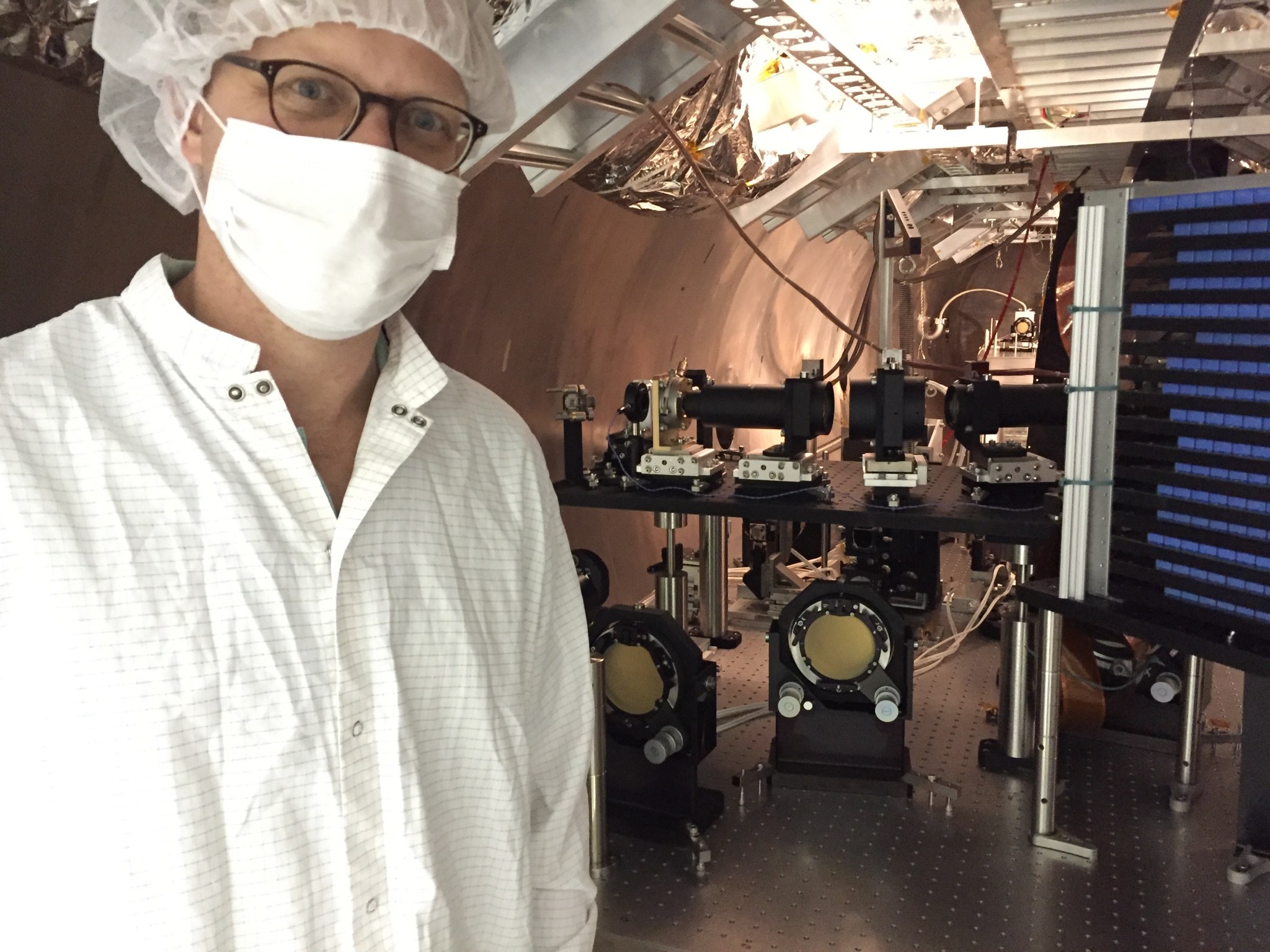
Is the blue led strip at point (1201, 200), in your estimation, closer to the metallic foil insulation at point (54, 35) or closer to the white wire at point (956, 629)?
the white wire at point (956, 629)

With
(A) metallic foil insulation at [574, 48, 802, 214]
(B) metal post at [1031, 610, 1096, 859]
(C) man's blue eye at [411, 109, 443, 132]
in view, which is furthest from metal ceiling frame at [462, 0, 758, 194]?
(B) metal post at [1031, 610, 1096, 859]

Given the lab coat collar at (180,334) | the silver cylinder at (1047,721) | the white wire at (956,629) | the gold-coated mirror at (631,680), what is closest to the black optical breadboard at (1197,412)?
the silver cylinder at (1047,721)

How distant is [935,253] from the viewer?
6.18m

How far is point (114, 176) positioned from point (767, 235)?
2.90m

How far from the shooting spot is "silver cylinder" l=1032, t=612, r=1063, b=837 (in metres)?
1.68

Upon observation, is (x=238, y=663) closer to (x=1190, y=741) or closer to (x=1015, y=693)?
(x=1015, y=693)

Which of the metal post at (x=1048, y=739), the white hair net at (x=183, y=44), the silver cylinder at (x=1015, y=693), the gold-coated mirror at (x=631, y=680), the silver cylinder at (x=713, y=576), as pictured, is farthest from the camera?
the silver cylinder at (x=713, y=576)

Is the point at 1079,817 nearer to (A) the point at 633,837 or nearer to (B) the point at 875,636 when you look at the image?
(B) the point at 875,636

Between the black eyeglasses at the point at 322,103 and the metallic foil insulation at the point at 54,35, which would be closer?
the black eyeglasses at the point at 322,103

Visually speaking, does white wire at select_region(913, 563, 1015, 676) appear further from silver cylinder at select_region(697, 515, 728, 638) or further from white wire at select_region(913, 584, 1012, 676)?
silver cylinder at select_region(697, 515, 728, 638)

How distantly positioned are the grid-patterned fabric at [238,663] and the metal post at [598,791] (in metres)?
0.57

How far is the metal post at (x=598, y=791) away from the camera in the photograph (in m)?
1.60

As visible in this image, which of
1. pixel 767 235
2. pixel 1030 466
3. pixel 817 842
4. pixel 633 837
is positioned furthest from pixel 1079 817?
pixel 767 235

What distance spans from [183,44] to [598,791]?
1.20 m
